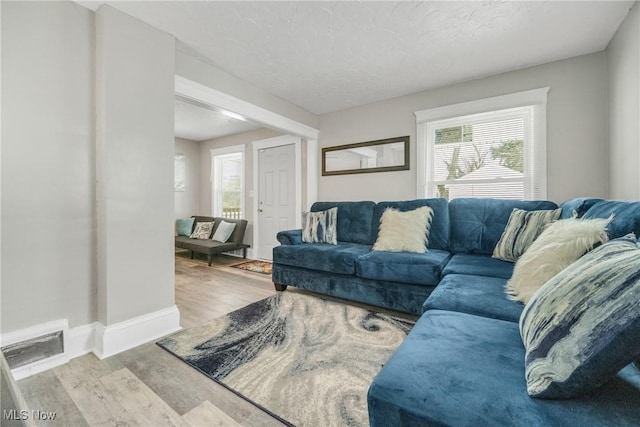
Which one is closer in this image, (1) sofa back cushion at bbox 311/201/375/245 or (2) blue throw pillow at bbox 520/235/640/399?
(2) blue throw pillow at bbox 520/235/640/399

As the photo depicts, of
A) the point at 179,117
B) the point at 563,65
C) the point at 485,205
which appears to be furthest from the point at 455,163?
the point at 179,117

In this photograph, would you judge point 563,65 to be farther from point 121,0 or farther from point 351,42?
point 121,0

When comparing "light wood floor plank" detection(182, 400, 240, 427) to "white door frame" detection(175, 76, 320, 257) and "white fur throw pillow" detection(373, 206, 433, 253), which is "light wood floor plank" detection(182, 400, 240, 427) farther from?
"white door frame" detection(175, 76, 320, 257)

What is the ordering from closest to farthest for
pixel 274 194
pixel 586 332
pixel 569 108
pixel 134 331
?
pixel 586 332, pixel 134 331, pixel 569 108, pixel 274 194

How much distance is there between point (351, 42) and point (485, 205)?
1.97 metres

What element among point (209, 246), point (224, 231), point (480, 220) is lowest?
point (209, 246)

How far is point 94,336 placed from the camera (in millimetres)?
1866

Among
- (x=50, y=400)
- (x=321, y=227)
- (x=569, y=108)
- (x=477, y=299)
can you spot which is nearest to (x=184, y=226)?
(x=321, y=227)

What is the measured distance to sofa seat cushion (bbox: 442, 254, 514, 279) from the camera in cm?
191

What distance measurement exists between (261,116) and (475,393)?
3.13 metres

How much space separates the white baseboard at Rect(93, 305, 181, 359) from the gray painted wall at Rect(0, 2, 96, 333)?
0.73 feet

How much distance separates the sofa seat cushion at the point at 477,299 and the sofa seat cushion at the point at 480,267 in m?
0.14

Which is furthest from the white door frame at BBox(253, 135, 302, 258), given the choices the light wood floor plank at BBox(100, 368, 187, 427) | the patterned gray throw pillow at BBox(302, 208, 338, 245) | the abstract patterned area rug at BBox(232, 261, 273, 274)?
the light wood floor plank at BBox(100, 368, 187, 427)

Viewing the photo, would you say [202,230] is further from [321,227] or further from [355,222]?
[355,222]
